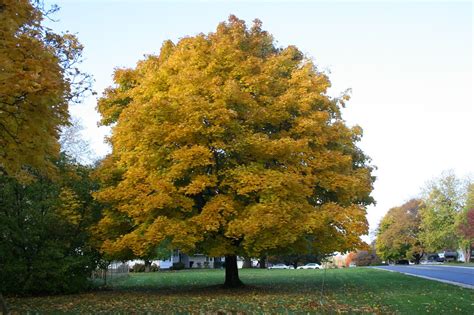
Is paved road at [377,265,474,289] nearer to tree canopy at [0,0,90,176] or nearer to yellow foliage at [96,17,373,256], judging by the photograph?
yellow foliage at [96,17,373,256]

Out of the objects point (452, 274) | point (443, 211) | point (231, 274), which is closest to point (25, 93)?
point (231, 274)

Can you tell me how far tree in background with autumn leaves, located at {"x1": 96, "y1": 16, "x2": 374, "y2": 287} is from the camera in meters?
18.2

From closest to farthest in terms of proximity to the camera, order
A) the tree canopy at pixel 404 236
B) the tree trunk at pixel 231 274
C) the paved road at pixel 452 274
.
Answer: the tree trunk at pixel 231 274 < the paved road at pixel 452 274 < the tree canopy at pixel 404 236

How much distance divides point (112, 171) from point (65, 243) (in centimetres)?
360

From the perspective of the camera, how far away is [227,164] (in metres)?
19.8

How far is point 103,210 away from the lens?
69.6 ft

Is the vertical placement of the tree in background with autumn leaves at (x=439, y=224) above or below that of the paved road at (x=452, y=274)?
above

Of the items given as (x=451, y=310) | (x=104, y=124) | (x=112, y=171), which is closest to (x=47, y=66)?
(x=112, y=171)

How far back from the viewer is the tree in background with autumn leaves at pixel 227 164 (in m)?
18.2

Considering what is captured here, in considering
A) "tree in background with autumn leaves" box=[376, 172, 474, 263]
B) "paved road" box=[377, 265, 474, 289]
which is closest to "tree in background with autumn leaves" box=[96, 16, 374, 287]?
"paved road" box=[377, 265, 474, 289]

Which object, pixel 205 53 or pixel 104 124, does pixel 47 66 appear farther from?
pixel 104 124

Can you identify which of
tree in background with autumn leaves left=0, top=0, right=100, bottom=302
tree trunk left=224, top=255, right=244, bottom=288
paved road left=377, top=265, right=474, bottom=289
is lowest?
paved road left=377, top=265, right=474, bottom=289

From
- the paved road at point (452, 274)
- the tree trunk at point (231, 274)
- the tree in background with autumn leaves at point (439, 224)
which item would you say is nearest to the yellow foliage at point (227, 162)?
the tree trunk at point (231, 274)

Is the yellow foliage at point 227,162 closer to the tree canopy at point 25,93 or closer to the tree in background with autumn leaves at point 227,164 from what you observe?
the tree in background with autumn leaves at point 227,164
